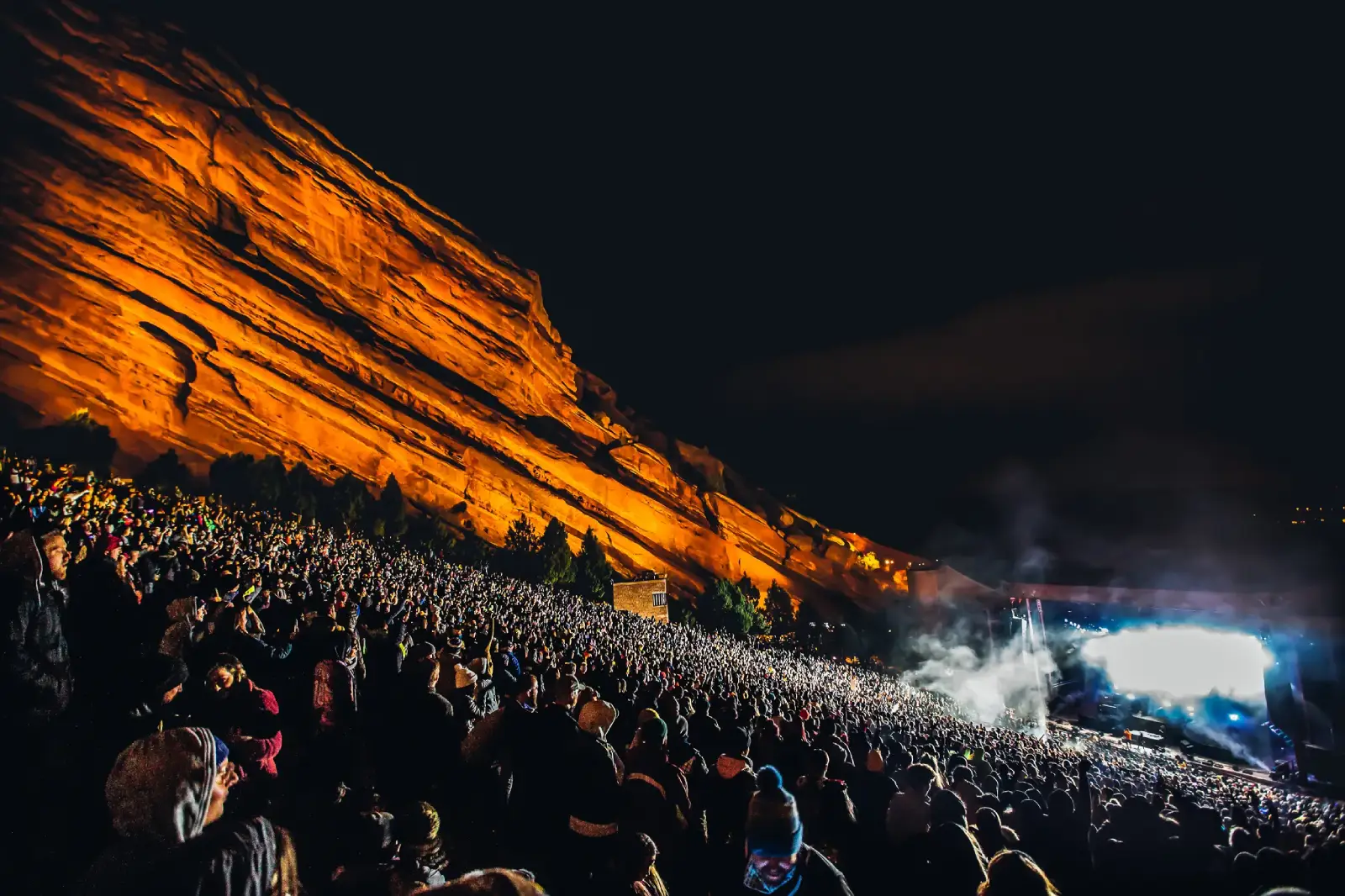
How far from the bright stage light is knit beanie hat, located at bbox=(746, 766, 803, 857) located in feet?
122

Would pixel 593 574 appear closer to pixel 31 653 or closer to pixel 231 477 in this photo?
pixel 231 477

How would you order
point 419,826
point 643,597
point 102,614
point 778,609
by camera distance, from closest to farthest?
point 419,826
point 102,614
point 643,597
point 778,609

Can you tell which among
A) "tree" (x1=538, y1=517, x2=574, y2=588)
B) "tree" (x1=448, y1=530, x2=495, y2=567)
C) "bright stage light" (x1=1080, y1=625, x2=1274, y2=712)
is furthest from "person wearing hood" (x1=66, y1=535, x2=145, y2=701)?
"tree" (x1=538, y1=517, x2=574, y2=588)

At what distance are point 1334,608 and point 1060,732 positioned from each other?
12.8m

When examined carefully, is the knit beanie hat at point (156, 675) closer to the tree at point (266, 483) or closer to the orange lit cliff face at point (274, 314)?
the tree at point (266, 483)

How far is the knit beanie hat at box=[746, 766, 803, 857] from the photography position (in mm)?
2469

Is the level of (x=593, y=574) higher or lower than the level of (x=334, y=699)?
higher

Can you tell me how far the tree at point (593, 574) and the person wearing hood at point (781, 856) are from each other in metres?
48.6

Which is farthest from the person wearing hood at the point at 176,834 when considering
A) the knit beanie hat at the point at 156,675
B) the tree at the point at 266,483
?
the tree at the point at 266,483

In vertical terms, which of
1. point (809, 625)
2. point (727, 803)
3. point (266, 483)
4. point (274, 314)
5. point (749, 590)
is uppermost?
point (274, 314)

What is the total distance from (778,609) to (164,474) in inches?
2206

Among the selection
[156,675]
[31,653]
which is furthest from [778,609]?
[31,653]

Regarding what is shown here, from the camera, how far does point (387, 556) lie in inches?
1027

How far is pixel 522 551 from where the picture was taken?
50500mm
